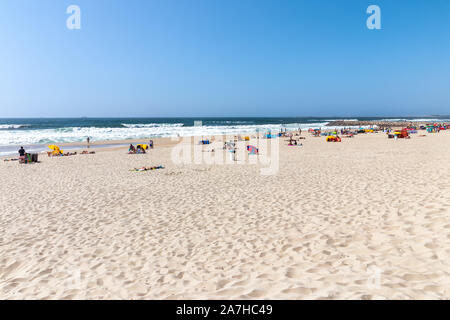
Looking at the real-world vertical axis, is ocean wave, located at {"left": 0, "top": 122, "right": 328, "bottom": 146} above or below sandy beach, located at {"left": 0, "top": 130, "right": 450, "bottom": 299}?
above

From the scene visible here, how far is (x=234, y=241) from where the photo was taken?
17.5ft

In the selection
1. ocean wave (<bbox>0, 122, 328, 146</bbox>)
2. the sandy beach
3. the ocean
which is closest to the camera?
the sandy beach

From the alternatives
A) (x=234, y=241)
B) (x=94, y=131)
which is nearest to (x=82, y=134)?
(x=94, y=131)

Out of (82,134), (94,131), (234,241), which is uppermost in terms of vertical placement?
(94,131)

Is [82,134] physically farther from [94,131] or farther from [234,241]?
[234,241]

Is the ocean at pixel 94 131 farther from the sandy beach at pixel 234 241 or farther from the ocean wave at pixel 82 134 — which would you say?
the sandy beach at pixel 234 241

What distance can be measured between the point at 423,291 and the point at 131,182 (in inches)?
426

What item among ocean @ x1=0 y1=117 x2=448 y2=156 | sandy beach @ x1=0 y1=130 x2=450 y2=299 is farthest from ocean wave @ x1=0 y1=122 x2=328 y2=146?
sandy beach @ x1=0 y1=130 x2=450 y2=299

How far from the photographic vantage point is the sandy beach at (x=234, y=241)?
148 inches

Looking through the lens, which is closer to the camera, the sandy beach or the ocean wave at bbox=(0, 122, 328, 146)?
the sandy beach

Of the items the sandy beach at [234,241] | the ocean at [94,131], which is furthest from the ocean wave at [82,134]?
the sandy beach at [234,241]

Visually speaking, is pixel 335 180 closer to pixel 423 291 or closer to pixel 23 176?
pixel 423 291

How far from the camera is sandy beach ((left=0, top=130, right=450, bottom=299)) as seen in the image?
3.77 m

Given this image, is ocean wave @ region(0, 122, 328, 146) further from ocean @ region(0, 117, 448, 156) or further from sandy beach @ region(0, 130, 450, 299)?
sandy beach @ region(0, 130, 450, 299)
